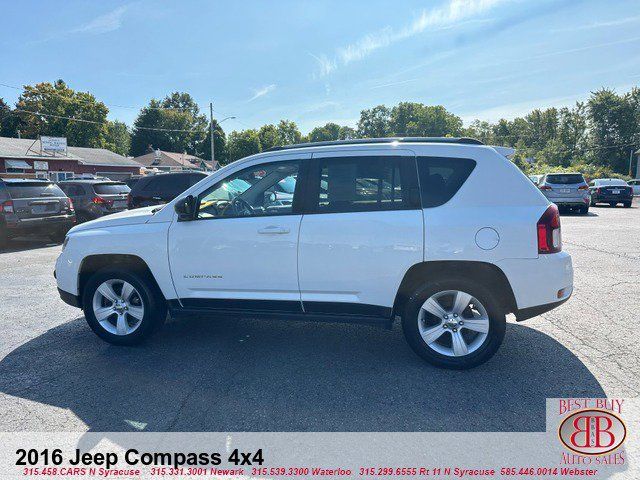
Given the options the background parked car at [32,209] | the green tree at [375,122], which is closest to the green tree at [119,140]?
the green tree at [375,122]

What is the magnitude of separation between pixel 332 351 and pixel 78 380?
7.47 feet

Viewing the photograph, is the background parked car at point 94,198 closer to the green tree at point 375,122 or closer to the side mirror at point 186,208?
the side mirror at point 186,208

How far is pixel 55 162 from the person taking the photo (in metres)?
38.4

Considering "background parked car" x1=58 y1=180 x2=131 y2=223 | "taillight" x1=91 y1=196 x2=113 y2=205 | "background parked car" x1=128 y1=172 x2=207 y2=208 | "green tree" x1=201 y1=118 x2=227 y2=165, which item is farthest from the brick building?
"green tree" x1=201 y1=118 x2=227 y2=165

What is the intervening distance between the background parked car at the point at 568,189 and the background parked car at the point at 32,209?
57.0ft

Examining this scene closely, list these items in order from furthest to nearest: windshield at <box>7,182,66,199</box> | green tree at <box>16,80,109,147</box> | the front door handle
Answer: green tree at <box>16,80,109,147</box>, windshield at <box>7,182,66,199</box>, the front door handle

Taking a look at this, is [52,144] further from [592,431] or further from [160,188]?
[592,431]

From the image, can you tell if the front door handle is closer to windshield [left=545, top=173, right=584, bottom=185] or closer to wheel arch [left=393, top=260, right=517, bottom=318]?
wheel arch [left=393, top=260, right=517, bottom=318]

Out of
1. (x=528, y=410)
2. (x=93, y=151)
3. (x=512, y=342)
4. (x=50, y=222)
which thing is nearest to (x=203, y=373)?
(x=528, y=410)

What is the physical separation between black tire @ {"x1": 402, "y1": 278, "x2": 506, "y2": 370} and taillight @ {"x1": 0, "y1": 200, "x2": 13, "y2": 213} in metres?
10.9

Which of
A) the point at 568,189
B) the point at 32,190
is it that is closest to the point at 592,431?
the point at 32,190

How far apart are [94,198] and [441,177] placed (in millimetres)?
12759

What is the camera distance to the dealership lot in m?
3.00

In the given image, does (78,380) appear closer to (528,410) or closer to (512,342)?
(528,410)
